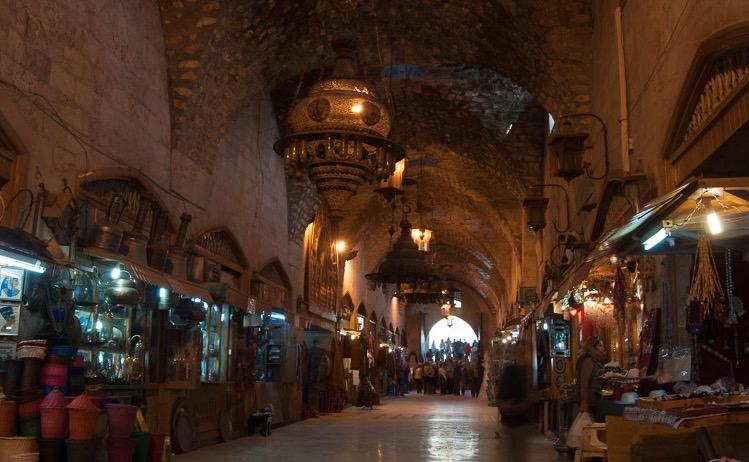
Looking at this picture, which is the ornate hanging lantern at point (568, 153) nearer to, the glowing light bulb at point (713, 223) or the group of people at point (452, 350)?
the glowing light bulb at point (713, 223)

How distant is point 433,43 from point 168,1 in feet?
11.5

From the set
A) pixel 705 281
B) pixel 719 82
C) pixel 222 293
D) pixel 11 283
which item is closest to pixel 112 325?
pixel 222 293

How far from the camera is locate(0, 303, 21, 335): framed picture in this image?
17.4 ft

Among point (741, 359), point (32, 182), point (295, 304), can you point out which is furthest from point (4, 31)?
point (295, 304)

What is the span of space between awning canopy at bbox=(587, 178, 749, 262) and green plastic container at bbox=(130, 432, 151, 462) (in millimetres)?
3218

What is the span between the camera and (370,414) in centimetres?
1491

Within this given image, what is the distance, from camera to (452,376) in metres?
27.9

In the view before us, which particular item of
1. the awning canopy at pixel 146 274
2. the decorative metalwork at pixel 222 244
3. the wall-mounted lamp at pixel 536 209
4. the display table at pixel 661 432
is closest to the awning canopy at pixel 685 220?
the display table at pixel 661 432

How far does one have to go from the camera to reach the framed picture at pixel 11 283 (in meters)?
5.30

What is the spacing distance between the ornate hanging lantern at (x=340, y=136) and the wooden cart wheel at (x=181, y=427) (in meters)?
2.93

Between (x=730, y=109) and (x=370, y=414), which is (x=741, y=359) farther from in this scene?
(x=370, y=414)

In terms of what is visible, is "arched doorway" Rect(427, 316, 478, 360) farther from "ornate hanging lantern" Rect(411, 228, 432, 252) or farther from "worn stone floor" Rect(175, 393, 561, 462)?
"worn stone floor" Rect(175, 393, 561, 462)

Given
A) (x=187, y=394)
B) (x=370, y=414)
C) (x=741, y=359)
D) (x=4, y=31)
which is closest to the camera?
(x=741, y=359)

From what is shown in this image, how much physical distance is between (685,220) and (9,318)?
4380 millimetres
